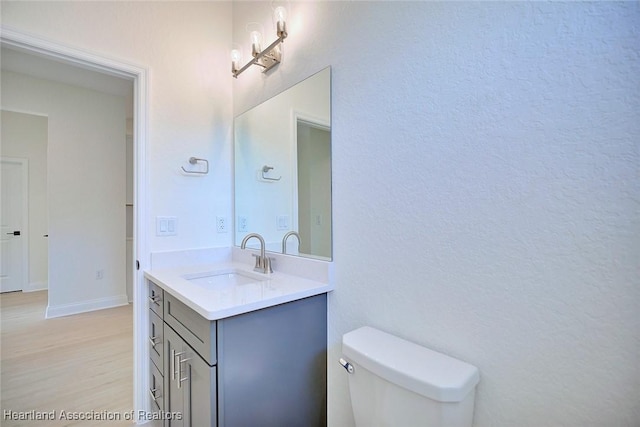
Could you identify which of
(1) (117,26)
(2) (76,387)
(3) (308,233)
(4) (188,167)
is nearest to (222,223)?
(4) (188,167)

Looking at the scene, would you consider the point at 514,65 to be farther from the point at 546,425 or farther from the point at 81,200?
the point at 81,200

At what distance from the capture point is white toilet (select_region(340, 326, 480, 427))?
0.76m

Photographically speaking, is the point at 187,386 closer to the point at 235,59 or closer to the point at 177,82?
the point at 177,82

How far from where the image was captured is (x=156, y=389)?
154 centimetres

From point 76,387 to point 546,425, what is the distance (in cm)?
259

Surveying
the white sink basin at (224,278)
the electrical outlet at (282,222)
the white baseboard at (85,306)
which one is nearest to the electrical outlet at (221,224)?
the white sink basin at (224,278)

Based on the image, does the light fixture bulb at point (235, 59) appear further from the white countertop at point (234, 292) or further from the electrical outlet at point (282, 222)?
the white countertop at point (234, 292)

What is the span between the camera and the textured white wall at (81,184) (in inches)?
126

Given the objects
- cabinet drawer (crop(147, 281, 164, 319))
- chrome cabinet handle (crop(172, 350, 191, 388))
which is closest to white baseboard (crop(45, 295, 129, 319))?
cabinet drawer (crop(147, 281, 164, 319))

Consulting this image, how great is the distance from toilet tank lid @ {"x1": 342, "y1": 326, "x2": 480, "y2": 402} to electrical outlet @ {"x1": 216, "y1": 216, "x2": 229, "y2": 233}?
4.12ft

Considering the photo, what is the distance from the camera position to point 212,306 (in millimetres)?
989

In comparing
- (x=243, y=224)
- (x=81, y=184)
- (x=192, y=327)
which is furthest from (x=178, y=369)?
(x=81, y=184)

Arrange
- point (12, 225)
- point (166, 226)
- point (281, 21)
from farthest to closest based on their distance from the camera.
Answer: point (12, 225), point (166, 226), point (281, 21)

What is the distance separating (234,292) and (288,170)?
759 millimetres
